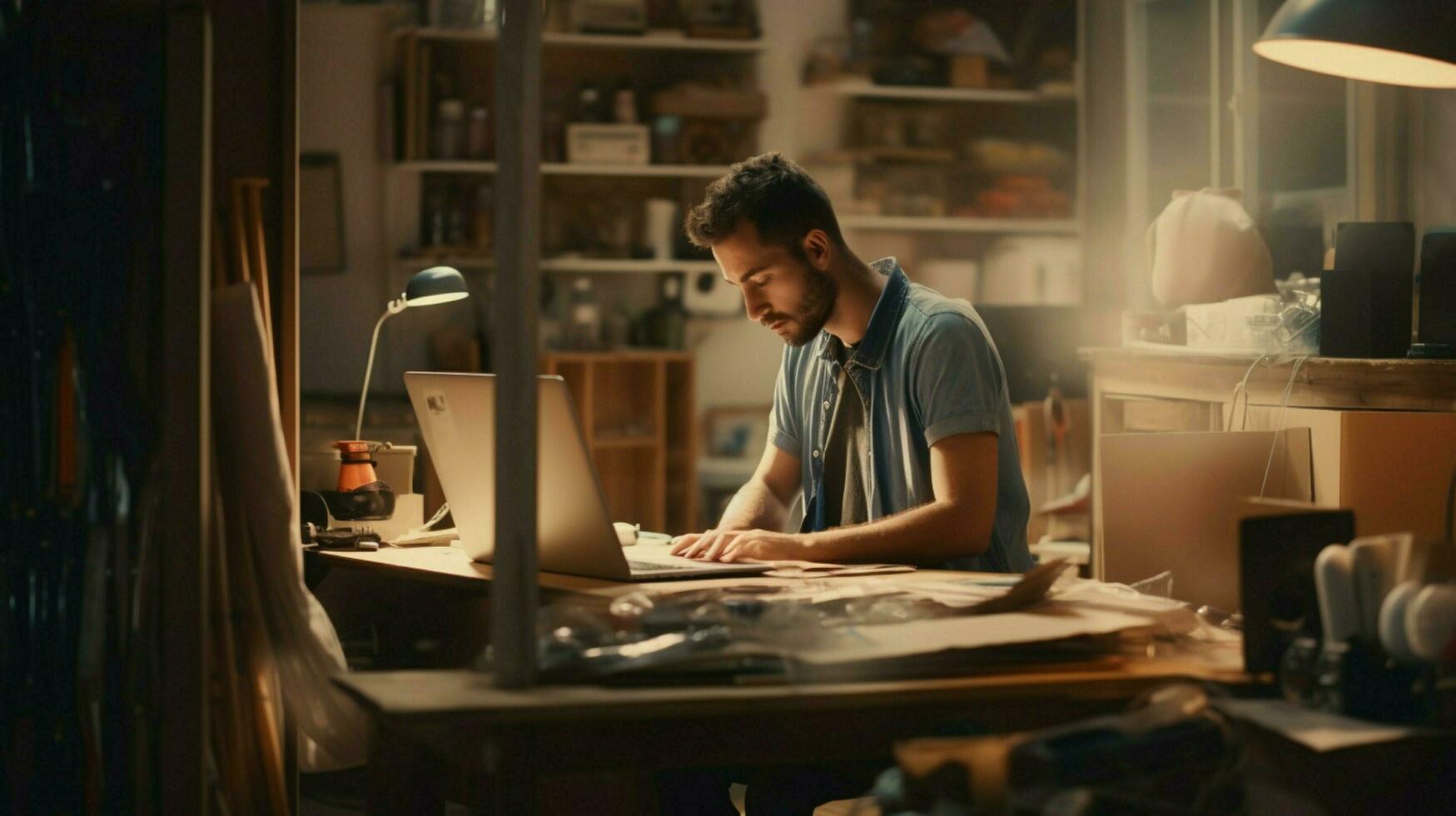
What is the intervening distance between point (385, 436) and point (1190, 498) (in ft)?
8.84

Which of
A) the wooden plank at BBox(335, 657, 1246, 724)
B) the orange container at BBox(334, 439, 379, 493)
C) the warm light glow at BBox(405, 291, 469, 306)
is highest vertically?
the warm light glow at BBox(405, 291, 469, 306)

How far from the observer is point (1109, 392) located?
11.8 feet

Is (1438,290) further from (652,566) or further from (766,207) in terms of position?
(652,566)

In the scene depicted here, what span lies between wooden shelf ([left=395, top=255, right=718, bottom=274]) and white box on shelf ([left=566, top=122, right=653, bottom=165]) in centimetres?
35

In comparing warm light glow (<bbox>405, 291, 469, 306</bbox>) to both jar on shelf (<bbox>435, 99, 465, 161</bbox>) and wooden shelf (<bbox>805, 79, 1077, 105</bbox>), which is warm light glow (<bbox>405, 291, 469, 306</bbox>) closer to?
jar on shelf (<bbox>435, 99, 465, 161</bbox>)

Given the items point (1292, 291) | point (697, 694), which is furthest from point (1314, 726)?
point (1292, 291)

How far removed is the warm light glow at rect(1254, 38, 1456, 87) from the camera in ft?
8.72

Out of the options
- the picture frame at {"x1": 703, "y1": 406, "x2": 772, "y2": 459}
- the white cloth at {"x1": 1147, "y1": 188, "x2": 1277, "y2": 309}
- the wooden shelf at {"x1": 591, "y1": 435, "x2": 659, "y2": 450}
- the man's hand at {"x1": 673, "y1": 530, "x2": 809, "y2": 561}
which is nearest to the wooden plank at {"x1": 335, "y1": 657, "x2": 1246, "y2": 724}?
the man's hand at {"x1": 673, "y1": 530, "x2": 809, "y2": 561}

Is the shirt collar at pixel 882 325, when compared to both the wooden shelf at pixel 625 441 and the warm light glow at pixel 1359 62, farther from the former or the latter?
the wooden shelf at pixel 625 441

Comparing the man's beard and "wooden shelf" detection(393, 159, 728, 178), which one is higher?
"wooden shelf" detection(393, 159, 728, 178)

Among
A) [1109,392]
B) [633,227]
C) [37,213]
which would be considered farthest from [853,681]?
[633,227]

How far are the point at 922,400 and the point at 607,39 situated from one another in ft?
11.0

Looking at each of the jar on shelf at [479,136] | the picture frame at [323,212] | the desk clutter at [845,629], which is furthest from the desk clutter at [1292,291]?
the picture frame at [323,212]

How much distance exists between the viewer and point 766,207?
8.80 feet
